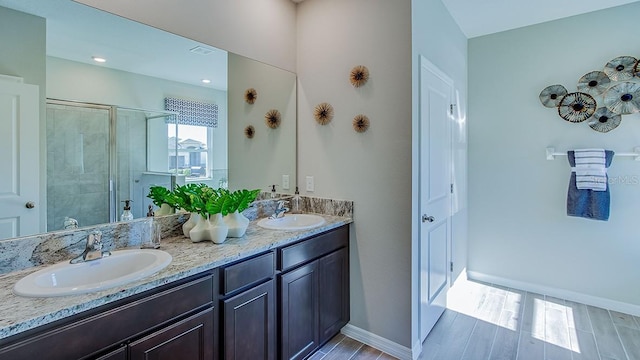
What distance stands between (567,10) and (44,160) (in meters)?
3.86

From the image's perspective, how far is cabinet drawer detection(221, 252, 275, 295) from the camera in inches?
58.4

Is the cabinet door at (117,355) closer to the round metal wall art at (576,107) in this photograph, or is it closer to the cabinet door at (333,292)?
the cabinet door at (333,292)

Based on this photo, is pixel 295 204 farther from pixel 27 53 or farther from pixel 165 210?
pixel 27 53

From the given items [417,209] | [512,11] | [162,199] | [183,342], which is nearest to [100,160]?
[162,199]

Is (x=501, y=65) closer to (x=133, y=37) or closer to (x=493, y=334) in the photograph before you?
(x=493, y=334)

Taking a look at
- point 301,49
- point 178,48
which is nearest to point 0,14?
point 178,48

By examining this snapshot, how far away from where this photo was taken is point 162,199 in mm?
1817

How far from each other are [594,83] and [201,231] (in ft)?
11.1

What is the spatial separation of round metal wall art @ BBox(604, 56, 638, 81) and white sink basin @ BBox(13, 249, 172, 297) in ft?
11.8

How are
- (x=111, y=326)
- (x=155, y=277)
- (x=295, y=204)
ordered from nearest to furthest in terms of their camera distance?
1. (x=111, y=326)
2. (x=155, y=277)
3. (x=295, y=204)

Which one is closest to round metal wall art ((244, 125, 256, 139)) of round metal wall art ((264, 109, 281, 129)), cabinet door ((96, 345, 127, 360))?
round metal wall art ((264, 109, 281, 129))

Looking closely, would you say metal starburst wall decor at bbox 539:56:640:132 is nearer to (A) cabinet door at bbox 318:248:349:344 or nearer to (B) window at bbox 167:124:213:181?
(A) cabinet door at bbox 318:248:349:344

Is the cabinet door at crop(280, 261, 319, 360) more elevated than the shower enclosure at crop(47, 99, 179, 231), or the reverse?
the shower enclosure at crop(47, 99, 179, 231)

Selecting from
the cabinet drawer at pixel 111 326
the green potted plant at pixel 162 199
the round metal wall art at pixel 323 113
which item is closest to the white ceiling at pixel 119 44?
the green potted plant at pixel 162 199
